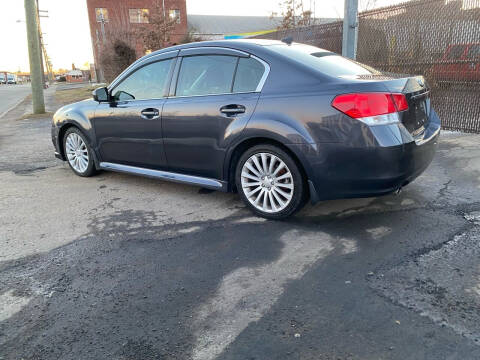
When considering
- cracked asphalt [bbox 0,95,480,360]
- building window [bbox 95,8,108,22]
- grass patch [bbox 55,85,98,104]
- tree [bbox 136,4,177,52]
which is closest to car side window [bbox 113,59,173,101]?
cracked asphalt [bbox 0,95,480,360]

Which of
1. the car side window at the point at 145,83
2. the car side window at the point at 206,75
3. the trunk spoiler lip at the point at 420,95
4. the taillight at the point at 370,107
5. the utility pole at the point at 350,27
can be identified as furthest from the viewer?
the utility pole at the point at 350,27

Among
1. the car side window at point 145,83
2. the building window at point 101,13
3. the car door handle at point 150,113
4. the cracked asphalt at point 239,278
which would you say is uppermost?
the building window at point 101,13

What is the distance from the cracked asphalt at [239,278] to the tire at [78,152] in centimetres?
102

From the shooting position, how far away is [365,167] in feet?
11.1

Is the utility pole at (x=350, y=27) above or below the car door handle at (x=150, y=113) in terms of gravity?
above

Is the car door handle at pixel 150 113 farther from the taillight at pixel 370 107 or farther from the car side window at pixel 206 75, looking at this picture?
the taillight at pixel 370 107

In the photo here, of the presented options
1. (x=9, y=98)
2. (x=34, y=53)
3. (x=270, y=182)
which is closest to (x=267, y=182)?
(x=270, y=182)

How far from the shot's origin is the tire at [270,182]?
3752 mm

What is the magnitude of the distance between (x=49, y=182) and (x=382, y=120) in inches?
178

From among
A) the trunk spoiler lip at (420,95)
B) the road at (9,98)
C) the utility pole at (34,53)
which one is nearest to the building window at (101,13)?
the road at (9,98)

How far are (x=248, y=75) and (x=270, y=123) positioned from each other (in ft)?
1.97

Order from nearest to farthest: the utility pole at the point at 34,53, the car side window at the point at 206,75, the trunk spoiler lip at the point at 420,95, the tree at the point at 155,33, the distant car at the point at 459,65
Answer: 1. the trunk spoiler lip at the point at 420,95
2. the car side window at the point at 206,75
3. the distant car at the point at 459,65
4. the utility pole at the point at 34,53
5. the tree at the point at 155,33

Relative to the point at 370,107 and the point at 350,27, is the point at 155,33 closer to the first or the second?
the point at 350,27

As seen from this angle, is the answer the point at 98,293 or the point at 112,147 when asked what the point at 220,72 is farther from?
the point at 98,293
